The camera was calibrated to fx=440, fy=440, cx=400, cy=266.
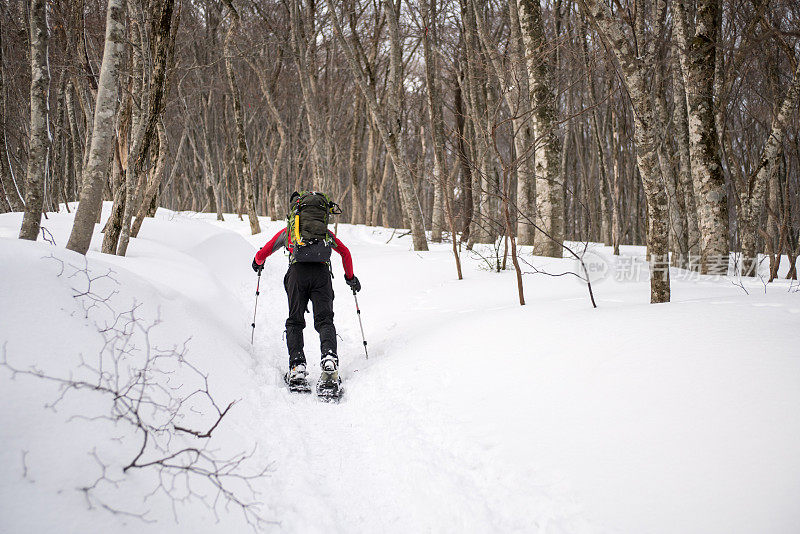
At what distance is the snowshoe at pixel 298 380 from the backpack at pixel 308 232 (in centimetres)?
104

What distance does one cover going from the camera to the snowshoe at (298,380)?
12.8ft

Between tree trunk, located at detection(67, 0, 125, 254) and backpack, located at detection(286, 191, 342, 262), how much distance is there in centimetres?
213

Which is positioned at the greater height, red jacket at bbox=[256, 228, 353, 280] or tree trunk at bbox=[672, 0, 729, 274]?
tree trunk at bbox=[672, 0, 729, 274]

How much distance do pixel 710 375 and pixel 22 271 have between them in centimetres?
405

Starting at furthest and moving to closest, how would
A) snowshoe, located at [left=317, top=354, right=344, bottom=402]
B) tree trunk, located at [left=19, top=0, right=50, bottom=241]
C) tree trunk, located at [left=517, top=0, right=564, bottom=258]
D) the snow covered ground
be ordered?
tree trunk, located at [left=517, top=0, right=564, bottom=258], tree trunk, located at [left=19, top=0, right=50, bottom=241], snowshoe, located at [left=317, top=354, right=344, bottom=402], the snow covered ground

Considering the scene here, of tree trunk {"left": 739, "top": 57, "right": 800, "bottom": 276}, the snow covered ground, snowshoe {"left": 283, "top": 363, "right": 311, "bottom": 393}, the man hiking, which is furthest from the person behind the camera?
tree trunk {"left": 739, "top": 57, "right": 800, "bottom": 276}

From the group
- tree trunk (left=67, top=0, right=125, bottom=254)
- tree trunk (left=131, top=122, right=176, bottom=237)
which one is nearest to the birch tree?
tree trunk (left=131, top=122, right=176, bottom=237)

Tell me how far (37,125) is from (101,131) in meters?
1.16

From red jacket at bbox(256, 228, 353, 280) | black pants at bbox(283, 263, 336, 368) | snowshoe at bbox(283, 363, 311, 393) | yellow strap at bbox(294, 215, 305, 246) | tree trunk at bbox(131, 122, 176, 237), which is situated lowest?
snowshoe at bbox(283, 363, 311, 393)

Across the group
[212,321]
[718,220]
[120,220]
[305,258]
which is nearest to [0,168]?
[120,220]

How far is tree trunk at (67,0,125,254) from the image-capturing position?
15.0ft

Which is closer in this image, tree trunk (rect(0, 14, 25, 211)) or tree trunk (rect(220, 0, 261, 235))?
tree trunk (rect(0, 14, 25, 211))

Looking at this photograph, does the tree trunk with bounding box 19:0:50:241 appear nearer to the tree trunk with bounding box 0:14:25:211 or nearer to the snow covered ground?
the tree trunk with bounding box 0:14:25:211

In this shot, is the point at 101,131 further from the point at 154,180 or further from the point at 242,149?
the point at 242,149
